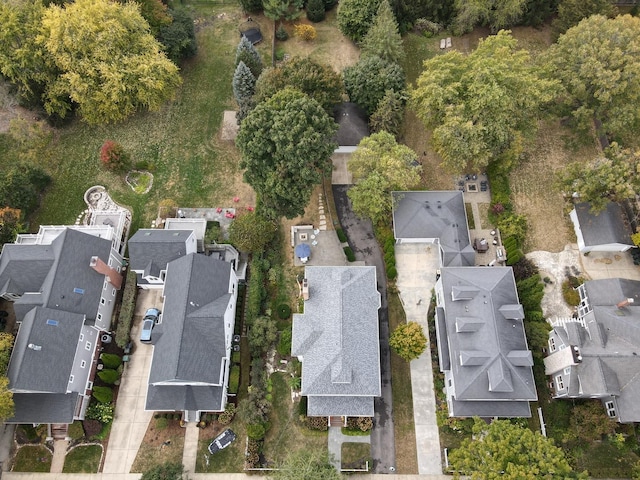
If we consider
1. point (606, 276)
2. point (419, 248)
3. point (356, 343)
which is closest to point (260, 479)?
point (356, 343)

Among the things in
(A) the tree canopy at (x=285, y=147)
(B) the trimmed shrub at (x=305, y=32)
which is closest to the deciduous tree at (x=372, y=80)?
(A) the tree canopy at (x=285, y=147)

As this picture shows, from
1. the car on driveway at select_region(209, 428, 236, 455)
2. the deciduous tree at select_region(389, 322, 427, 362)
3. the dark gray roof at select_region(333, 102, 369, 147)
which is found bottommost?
the car on driveway at select_region(209, 428, 236, 455)

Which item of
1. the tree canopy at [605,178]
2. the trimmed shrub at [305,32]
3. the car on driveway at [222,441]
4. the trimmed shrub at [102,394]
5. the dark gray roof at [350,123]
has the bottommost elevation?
the car on driveway at [222,441]

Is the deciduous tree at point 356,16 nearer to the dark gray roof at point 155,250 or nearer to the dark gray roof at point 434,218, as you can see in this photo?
the dark gray roof at point 434,218

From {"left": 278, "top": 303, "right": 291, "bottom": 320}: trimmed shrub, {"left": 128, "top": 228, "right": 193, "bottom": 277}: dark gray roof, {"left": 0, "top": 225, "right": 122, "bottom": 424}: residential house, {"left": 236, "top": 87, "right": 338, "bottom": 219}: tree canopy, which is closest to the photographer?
{"left": 0, "top": 225, "right": 122, "bottom": 424}: residential house

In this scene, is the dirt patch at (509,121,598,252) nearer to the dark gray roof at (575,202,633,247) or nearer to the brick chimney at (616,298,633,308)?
the dark gray roof at (575,202,633,247)

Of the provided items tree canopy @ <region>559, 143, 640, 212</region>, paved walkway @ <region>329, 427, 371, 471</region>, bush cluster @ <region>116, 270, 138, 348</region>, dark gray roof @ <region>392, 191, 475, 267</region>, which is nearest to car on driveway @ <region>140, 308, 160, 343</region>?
bush cluster @ <region>116, 270, 138, 348</region>

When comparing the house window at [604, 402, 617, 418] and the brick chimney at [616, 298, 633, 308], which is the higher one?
the brick chimney at [616, 298, 633, 308]
